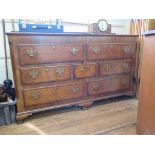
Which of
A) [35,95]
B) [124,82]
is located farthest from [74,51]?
[124,82]

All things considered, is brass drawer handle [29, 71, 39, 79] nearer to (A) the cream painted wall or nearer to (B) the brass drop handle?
(A) the cream painted wall

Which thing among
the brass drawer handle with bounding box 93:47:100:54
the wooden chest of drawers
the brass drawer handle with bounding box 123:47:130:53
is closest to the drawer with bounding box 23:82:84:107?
the wooden chest of drawers

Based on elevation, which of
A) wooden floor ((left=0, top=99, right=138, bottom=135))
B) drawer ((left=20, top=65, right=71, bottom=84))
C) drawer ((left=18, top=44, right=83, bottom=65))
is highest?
drawer ((left=18, top=44, right=83, bottom=65))

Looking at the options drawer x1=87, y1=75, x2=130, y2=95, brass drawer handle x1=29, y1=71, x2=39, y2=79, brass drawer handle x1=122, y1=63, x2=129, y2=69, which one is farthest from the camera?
brass drawer handle x1=122, y1=63, x2=129, y2=69

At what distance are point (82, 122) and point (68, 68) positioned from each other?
1.99 feet

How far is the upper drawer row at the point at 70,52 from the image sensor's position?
→ 154cm

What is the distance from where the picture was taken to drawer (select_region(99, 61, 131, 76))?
1.96 meters

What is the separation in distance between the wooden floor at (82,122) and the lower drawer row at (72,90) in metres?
0.20

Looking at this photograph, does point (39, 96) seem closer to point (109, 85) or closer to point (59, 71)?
point (59, 71)

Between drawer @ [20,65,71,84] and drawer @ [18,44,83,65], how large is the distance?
0.25ft

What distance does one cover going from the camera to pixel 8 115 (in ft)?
5.33

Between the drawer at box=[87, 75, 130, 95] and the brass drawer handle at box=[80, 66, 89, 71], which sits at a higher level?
the brass drawer handle at box=[80, 66, 89, 71]

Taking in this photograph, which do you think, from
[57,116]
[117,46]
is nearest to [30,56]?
[57,116]
